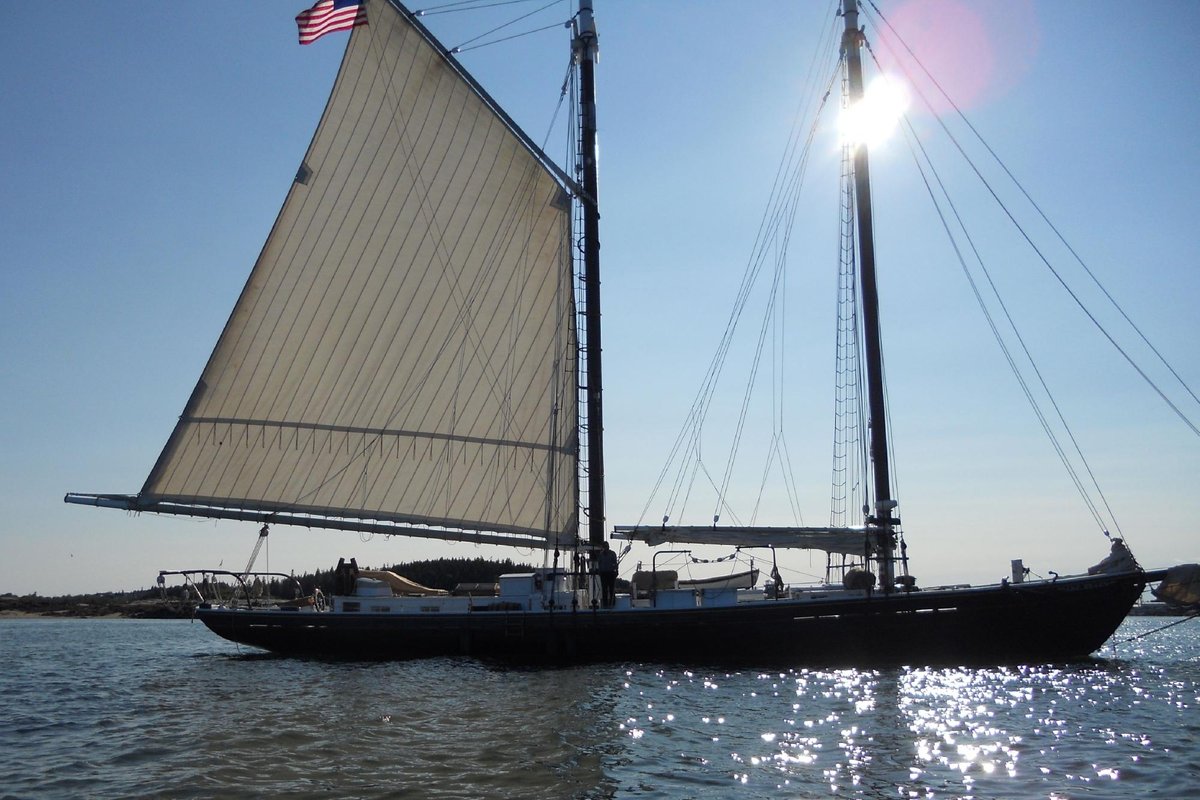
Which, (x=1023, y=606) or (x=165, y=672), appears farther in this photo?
(x=165, y=672)

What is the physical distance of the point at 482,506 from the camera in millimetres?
34188

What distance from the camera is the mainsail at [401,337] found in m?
33.8

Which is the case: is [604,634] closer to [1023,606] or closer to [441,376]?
[441,376]

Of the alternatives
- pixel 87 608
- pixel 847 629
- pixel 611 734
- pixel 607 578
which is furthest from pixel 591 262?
pixel 87 608

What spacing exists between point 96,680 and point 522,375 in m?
17.4

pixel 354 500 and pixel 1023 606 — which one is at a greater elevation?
pixel 354 500

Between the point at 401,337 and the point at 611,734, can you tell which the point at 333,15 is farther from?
the point at 611,734

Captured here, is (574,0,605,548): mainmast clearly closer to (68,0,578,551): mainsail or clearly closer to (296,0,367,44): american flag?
(68,0,578,551): mainsail

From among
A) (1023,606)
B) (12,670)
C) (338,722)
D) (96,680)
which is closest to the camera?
(338,722)

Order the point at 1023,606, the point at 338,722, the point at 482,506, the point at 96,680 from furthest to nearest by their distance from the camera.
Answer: the point at 482,506
the point at 96,680
the point at 1023,606
the point at 338,722

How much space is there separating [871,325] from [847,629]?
11360 mm

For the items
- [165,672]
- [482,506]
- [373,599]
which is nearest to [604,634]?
[482,506]

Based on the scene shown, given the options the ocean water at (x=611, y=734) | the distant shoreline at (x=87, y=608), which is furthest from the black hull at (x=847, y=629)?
the distant shoreline at (x=87, y=608)

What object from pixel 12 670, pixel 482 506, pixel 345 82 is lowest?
pixel 12 670
